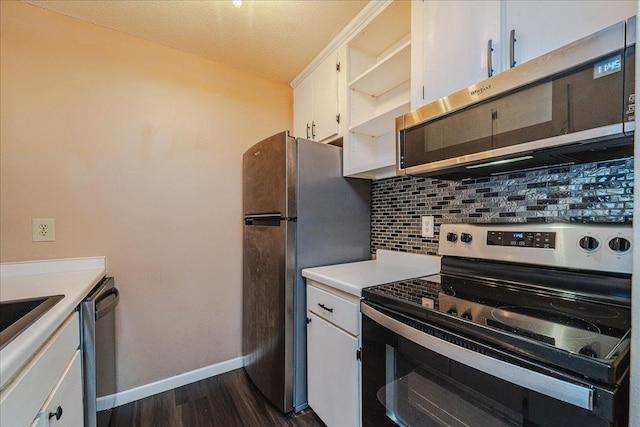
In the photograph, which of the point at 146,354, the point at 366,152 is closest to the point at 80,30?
the point at 366,152

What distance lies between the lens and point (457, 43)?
109 cm

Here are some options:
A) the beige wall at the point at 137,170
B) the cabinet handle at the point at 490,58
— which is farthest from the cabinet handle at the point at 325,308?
the cabinet handle at the point at 490,58

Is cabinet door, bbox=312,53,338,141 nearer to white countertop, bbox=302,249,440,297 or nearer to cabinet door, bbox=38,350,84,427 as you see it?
white countertop, bbox=302,249,440,297

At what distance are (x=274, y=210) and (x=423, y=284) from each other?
92 cm

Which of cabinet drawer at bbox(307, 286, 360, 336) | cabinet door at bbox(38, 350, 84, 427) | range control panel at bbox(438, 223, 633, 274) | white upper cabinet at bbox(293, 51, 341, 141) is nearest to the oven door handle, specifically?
cabinet drawer at bbox(307, 286, 360, 336)

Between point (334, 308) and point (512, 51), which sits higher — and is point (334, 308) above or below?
below

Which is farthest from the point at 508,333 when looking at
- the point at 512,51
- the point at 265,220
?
the point at 265,220

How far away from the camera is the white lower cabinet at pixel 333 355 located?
46.8 inches

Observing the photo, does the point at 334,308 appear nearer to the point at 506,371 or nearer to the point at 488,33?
the point at 506,371

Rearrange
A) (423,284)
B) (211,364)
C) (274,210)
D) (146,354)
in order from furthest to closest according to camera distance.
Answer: (211,364) < (146,354) < (274,210) < (423,284)

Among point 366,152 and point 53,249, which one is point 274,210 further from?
point 53,249

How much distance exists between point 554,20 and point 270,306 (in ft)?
5.81

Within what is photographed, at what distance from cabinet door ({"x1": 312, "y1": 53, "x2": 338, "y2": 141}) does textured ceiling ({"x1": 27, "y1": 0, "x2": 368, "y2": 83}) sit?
0.14 metres

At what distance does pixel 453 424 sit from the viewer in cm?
80
